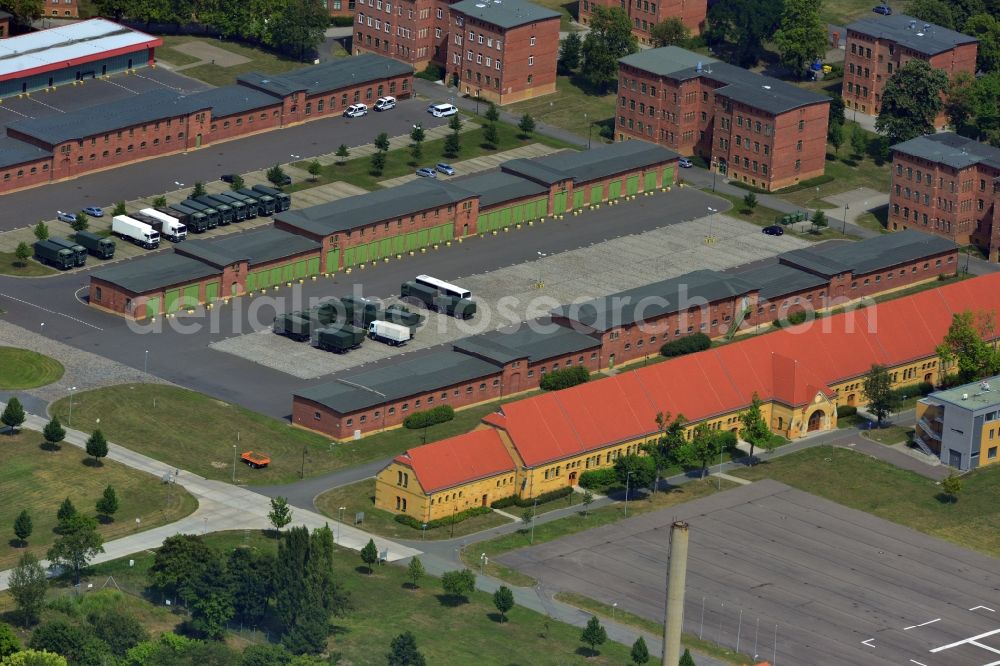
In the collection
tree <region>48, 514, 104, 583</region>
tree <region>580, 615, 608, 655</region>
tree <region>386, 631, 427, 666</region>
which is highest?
tree <region>48, 514, 104, 583</region>

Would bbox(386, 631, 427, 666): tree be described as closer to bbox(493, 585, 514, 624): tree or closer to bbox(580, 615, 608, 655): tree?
bbox(493, 585, 514, 624): tree

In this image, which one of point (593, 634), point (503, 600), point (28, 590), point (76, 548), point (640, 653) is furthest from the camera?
point (503, 600)

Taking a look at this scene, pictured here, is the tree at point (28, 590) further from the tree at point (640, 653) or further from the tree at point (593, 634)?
the tree at point (640, 653)

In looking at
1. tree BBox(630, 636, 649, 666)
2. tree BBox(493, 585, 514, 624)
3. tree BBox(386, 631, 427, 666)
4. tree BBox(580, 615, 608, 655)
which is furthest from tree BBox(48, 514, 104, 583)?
tree BBox(630, 636, 649, 666)

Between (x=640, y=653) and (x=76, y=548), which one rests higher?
(x=76, y=548)

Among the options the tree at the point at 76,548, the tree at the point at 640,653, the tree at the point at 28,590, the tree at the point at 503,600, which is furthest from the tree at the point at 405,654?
the tree at the point at 28,590

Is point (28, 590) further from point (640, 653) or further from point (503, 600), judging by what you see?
point (640, 653)

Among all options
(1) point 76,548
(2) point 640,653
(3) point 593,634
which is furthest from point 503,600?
(1) point 76,548
